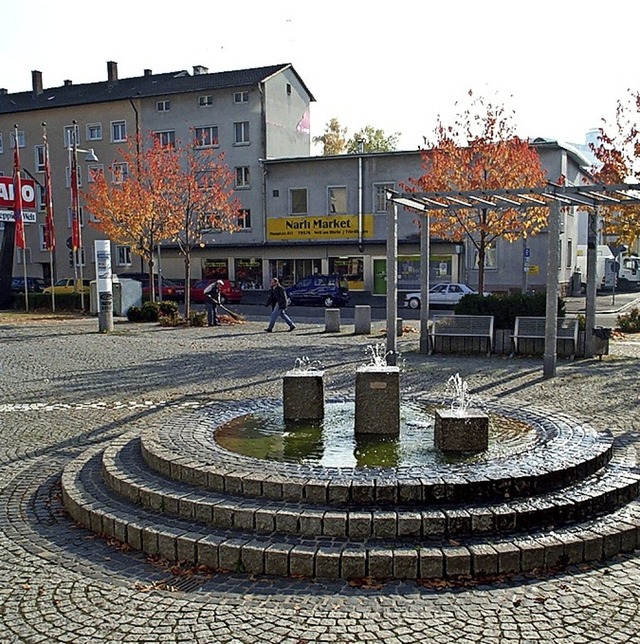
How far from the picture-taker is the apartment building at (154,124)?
47188 mm

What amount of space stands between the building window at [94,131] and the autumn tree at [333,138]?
25747 mm

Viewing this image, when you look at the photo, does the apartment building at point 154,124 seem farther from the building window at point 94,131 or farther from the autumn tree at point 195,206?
the autumn tree at point 195,206

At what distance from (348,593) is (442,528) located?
990 mm

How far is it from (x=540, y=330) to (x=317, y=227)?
1189 inches

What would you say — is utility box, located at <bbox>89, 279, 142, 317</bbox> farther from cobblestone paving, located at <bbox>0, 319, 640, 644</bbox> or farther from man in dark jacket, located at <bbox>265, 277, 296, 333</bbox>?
cobblestone paving, located at <bbox>0, 319, 640, 644</bbox>

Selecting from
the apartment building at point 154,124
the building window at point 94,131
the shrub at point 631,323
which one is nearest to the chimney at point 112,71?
the apartment building at point 154,124

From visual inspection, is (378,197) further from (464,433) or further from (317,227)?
Result: (464,433)

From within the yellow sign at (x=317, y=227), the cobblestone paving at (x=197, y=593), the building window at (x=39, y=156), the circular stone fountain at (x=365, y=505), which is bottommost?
the cobblestone paving at (x=197, y=593)

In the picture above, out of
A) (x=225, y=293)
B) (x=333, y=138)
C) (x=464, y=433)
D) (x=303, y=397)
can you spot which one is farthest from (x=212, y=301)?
(x=333, y=138)

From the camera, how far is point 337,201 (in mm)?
44875

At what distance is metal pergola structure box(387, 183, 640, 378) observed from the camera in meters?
13.4

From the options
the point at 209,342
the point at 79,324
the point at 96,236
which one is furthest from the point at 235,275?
the point at 209,342

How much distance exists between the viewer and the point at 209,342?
66.3 ft

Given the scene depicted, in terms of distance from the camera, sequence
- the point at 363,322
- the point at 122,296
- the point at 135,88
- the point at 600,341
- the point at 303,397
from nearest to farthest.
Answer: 1. the point at 303,397
2. the point at 600,341
3. the point at 363,322
4. the point at 122,296
5. the point at 135,88
